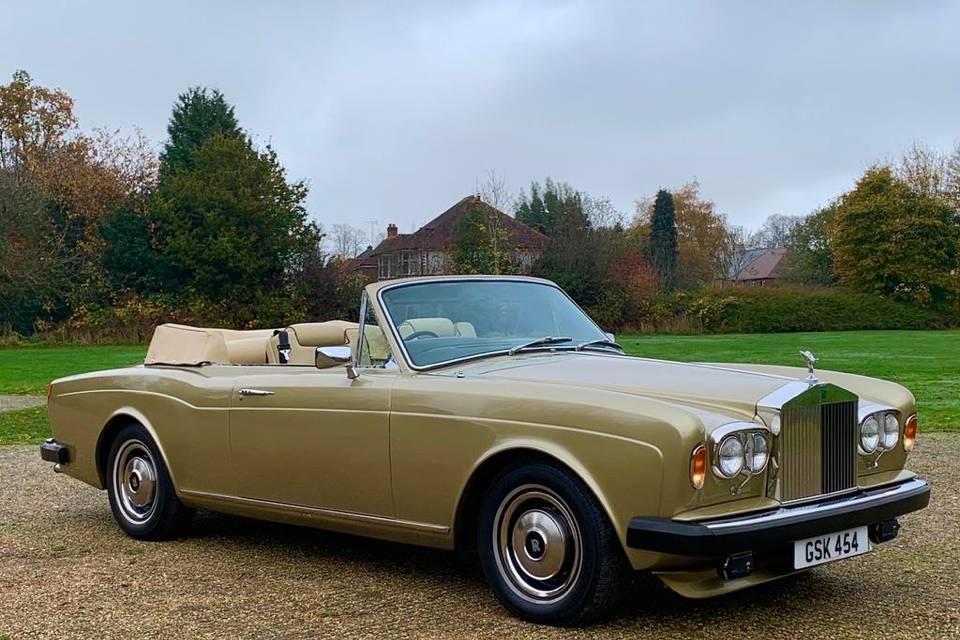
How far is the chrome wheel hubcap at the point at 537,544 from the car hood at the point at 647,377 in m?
0.54

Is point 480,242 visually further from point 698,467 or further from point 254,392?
point 698,467

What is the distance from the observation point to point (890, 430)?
494 cm

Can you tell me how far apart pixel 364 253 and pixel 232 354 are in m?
→ 71.6

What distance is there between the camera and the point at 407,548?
20.6 feet

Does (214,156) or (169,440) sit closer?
(169,440)

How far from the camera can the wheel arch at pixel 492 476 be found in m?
4.28

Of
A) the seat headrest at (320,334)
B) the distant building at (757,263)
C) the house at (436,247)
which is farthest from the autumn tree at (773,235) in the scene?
the seat headrest at (320,334)

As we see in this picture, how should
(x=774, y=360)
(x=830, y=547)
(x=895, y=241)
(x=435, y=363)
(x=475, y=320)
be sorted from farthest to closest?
(x=895, y=241) → (x=774, y=360) → (x=475, y=320) → (x=435, y=363) → (x=830, y=547)

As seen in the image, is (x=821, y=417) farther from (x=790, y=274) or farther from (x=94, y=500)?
(x=790, y=274)

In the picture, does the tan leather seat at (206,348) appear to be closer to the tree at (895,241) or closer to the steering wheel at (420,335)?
the steering wheel at (420,335)

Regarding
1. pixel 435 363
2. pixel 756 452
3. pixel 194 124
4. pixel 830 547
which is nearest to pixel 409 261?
pixel 194 124

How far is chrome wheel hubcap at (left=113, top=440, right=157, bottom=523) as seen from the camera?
6625 millimetres

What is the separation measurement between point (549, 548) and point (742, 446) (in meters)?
0.92

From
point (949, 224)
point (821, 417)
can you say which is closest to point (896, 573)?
point (821, 417)
